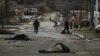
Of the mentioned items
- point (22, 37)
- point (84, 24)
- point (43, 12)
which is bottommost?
point (43, 12)

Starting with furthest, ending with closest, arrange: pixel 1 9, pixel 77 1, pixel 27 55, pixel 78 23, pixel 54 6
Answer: pixel 54 6 → pixel 77 1 → pixel 1 9 → pixel 78 23 → pixel 27 55

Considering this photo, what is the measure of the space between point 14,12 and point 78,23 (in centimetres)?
4175

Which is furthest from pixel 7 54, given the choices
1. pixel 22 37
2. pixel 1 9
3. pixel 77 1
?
pixel 77 1

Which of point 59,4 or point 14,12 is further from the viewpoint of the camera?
point 59,4

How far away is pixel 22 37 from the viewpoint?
30.4 metres

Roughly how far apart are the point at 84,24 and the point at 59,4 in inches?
3463

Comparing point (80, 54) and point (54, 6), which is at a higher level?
point (80, 54)

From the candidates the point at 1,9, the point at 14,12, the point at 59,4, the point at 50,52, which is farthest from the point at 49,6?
the point at 50,52

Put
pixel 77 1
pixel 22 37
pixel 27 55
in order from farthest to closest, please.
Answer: pixel 77 1 → pixel 22 37 → pixel 27 55

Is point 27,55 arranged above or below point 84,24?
above

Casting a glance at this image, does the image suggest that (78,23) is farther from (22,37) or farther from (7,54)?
(7,54)

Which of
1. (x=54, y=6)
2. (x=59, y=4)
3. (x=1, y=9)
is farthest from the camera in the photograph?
(x=54, y=6)

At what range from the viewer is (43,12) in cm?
15062

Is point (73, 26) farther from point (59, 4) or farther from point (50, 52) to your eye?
point (59, 4)
